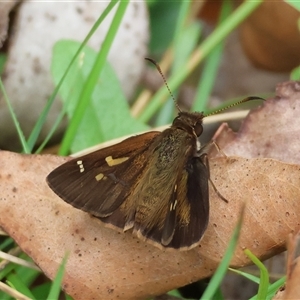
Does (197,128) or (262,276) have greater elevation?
(197,128)

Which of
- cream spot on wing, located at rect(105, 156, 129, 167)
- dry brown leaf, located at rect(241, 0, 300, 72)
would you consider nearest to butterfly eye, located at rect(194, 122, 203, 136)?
cream spot on wing, located at rect(105, 156, 129, 167)

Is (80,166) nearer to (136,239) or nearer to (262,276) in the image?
(136,239)

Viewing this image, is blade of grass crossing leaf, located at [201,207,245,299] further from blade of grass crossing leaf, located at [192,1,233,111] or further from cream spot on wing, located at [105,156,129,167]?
blade of grass crossing leaf, located at [192,1,233,111]

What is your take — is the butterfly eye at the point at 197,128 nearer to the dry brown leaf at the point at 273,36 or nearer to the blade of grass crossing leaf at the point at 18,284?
the blade of grass crossing leaf at the point at 18,284

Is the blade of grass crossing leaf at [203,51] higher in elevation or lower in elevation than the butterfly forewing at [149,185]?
higher

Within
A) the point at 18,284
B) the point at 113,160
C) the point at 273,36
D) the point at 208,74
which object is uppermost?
the point at 273,36

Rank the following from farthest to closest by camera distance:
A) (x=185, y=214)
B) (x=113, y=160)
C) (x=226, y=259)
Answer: (x=113, y=160)
(x=185, y=214)
(x=226, y=259)

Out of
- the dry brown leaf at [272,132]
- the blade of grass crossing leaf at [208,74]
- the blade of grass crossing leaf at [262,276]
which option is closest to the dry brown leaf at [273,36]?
the blade of grass crossing leaf at [208,74]

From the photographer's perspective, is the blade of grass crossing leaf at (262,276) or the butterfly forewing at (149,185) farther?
the butterfly forewing at (149,185)

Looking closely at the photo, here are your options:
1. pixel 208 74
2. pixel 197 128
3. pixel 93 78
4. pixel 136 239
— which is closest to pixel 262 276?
pixel 136 239
